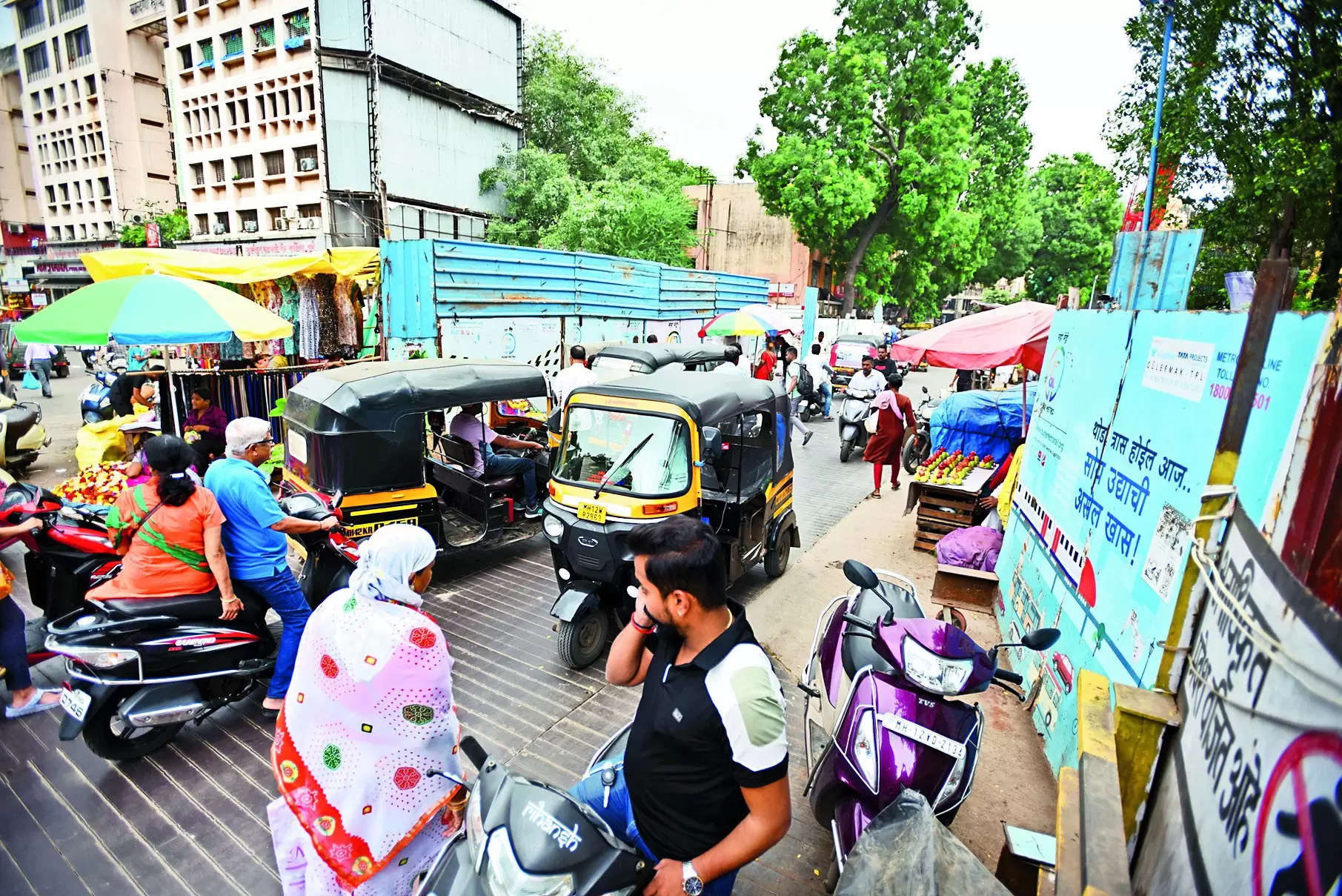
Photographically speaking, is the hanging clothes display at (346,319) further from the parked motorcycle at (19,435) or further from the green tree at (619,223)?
the green tree at (619,223)

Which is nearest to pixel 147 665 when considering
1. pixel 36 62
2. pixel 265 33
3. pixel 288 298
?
pixel 288 298

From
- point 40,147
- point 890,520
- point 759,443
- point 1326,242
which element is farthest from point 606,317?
point 40,147

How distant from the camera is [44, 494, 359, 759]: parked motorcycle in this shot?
337 centimetres

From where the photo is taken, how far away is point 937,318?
43.9 m

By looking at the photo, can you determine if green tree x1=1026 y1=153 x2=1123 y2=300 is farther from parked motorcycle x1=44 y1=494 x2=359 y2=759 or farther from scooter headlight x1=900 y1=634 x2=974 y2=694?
parked motorcycle x1=44 y1=494 x2=359 y2=759

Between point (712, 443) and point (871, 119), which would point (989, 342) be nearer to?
point (712, 443)

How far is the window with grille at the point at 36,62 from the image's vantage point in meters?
36.8

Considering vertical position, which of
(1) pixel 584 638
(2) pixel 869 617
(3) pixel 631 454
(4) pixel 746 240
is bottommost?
(1) pixel 584 638

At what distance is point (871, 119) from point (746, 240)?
9127 millimetres

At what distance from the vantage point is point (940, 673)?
103 inches

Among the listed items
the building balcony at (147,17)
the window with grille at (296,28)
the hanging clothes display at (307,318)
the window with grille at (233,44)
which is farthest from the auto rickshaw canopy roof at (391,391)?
the building balcony at (147,17)

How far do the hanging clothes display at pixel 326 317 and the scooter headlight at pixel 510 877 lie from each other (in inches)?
458

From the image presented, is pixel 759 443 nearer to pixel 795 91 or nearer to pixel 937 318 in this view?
pixel 795 91

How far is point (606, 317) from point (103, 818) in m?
14.3
